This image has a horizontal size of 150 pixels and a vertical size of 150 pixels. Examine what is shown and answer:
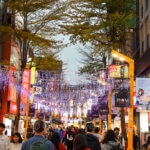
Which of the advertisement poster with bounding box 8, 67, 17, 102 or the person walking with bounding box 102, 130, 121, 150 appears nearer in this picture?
the person walking with bounding box 102, 130, 121, 150

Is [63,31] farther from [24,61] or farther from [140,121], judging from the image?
[140,121]

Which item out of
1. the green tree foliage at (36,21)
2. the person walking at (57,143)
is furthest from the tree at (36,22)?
the person walking at (57,143)

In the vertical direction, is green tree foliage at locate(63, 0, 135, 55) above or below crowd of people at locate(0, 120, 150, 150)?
above

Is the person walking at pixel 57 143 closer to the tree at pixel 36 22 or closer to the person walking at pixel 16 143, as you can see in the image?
the person walking at pixel 16 143

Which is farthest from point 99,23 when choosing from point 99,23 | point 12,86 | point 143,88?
point 12,86

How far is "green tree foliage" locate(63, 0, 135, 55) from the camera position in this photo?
77.6ft

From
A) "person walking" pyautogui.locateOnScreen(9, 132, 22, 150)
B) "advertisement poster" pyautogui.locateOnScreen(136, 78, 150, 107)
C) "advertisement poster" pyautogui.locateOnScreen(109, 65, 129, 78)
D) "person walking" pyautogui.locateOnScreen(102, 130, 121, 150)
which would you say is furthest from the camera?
"advertisement poster" pyautogui.locateOnScreen(109, 65, 129, 78)

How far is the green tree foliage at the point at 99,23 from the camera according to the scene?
2365cm

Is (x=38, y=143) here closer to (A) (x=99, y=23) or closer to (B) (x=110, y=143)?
(B) (x=110, y=143)

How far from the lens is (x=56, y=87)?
6512cm

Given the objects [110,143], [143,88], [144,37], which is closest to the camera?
[110,143]

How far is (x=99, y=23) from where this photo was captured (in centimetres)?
2516

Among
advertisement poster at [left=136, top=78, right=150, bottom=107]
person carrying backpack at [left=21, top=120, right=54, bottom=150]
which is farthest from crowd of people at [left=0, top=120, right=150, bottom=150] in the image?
advertisement poster at [left=136, top=78, right=150, bottom=107]

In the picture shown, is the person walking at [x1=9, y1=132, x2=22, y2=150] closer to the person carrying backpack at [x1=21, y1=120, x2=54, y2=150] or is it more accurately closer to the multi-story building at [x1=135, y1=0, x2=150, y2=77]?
the person carrying backpack at [x1=21, y1=120, x2=54, y2=150]
